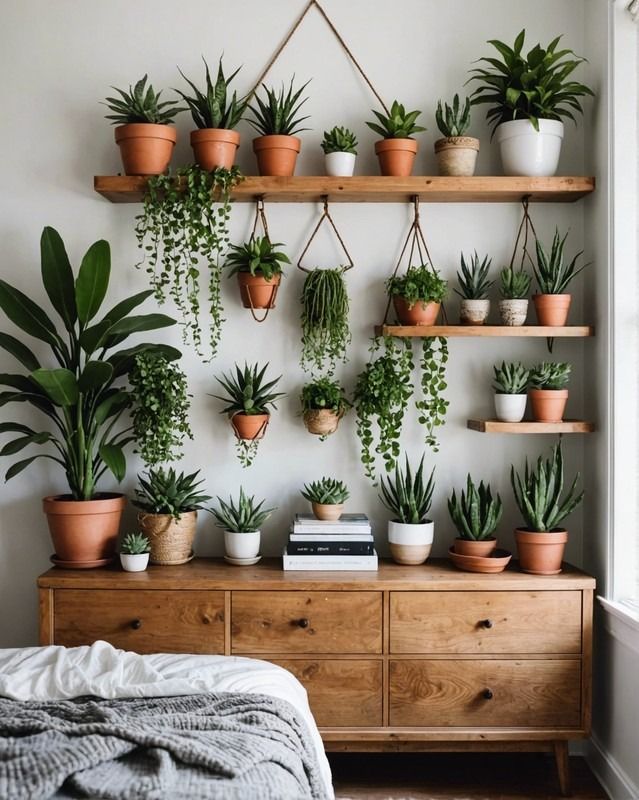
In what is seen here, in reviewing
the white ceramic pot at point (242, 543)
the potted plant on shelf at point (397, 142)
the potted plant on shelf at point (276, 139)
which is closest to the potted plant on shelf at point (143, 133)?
the potted plant on shelf at point (276, 139)

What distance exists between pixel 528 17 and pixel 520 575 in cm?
206

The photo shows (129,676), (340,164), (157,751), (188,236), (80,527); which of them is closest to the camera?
(157,751)

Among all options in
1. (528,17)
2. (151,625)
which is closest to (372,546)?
(151,625)

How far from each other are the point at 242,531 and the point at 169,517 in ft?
0.86

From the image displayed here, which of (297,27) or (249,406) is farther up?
(297,27)

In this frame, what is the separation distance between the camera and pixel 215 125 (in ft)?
9.66

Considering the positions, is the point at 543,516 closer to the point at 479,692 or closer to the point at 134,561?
the point at 479,692

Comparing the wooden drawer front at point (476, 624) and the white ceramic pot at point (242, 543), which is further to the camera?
the white ceramic pot at point (242, 543)

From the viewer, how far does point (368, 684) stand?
2773mm

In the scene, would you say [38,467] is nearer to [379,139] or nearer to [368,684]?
[368,684]

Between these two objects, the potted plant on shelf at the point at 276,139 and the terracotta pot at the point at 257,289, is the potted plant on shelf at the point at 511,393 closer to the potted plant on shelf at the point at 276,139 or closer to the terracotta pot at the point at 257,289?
the terracotta pot at the point at 257,289

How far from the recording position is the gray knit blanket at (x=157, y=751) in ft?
4.73

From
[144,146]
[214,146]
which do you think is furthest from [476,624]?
[144,146]

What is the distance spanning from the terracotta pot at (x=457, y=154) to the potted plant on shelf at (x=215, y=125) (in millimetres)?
726
